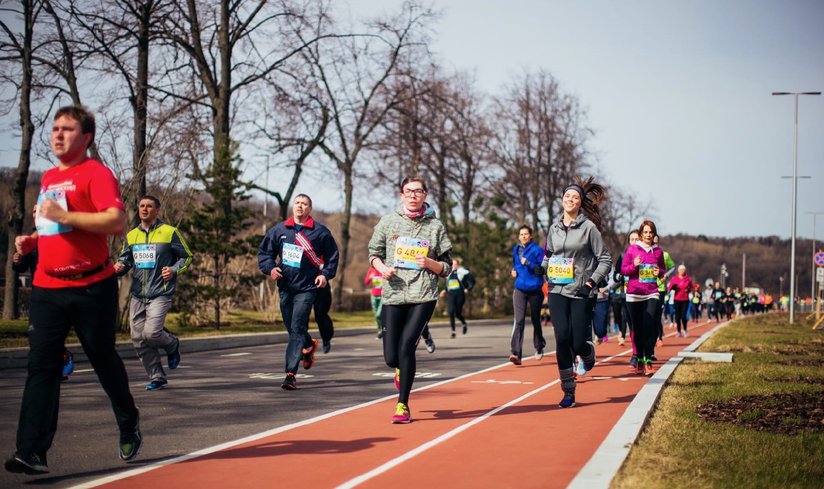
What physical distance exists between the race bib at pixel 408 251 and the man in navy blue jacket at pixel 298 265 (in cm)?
251

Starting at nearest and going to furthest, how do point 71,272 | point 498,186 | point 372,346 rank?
point 71,272 → point 372,346 → point 498,186

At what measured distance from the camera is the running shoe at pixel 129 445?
5.78 meters

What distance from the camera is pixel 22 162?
72.6 feet

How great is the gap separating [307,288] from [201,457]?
14.5ft

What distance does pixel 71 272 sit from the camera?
Answer: 538 centimetres

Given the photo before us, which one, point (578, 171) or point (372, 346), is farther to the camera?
point (578, 171)

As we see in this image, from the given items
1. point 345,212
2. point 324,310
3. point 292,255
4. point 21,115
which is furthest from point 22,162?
point 345,212

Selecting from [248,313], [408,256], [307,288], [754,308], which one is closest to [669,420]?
[408,256]

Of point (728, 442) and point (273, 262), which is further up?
point (273, 262)

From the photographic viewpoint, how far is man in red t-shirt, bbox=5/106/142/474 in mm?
5277

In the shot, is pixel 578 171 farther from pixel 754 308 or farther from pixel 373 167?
pixel 754 308

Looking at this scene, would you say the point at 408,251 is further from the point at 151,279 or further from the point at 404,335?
the point at 151,279

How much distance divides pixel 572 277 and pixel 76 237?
510 cm

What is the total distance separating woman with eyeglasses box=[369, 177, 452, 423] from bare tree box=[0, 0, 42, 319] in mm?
16187
